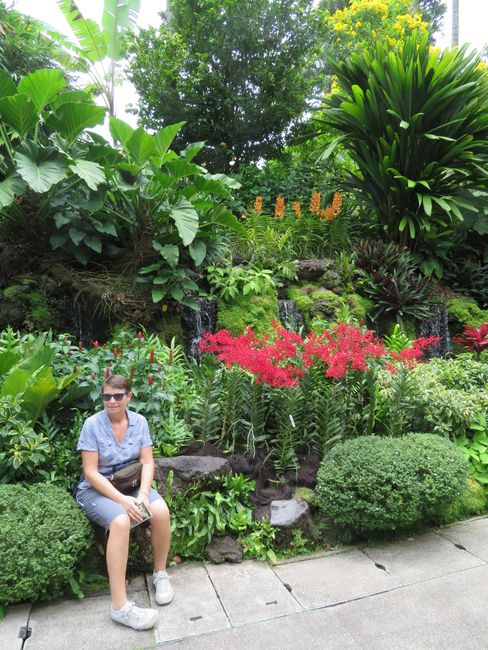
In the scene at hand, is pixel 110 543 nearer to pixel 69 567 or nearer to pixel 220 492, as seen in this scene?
pixel 69 567

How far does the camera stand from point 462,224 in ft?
25.8

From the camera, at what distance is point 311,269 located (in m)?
6.67

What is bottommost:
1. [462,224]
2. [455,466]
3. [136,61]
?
[455,466]

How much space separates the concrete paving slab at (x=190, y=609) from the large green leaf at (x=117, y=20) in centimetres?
1077

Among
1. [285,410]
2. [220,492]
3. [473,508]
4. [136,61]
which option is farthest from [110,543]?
[136,61]

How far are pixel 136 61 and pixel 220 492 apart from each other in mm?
8795

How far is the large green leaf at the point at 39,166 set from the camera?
Answer: 4609mm

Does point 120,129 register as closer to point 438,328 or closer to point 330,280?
point 330,280

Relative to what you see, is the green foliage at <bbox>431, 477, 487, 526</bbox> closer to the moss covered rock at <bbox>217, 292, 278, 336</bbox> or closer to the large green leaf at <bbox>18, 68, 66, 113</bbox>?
the moss covered rock at <bbox>217, 292, 278, 336</bbox>

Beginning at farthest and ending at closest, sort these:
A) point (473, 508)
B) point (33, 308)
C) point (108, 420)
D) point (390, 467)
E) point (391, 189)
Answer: point (391, 189)
point (33, 308)
point (473, 508)
point (390, 467)
point (108, 420)

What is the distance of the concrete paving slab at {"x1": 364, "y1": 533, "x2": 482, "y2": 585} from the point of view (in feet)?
9.21

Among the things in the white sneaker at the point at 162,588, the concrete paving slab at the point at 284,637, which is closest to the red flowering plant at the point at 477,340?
the concrete paving slab at the point at 284,637

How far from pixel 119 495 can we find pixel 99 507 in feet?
0.40

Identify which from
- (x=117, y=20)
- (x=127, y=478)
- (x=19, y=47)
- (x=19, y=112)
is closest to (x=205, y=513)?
(x=127, y=478)
